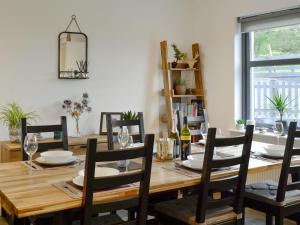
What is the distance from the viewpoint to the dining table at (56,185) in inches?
63.9

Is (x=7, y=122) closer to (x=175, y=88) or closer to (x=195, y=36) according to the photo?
(x=175, y=88)

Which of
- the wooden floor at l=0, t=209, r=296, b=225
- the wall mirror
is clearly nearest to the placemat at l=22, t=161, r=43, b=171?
the wooden floor at l=0, t=209, r=296, b=225

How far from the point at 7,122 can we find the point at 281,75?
304cm

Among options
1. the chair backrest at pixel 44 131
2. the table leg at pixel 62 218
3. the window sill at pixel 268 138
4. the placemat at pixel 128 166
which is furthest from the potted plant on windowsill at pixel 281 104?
the table leg at pixel 62 218

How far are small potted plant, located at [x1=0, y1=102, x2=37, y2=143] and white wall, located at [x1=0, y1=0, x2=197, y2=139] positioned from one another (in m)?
0.07

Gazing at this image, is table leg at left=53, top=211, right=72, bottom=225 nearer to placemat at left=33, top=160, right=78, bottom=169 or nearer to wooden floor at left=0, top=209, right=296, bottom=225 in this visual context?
placemat at left=33, top=160, right=78, bottom=169

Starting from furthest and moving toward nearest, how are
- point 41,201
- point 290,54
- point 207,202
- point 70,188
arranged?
point 290,54, point 207,202, point 70,188, point 41,201

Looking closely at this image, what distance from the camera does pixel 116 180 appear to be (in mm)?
1788

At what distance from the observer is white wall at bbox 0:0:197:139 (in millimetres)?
3908

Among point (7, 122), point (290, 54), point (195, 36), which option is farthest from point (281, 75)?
point (7, 122)

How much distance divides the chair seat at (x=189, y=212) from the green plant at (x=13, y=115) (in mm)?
1904

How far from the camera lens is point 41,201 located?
5.37 ft

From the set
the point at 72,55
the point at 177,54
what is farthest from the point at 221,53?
the point at 72,55

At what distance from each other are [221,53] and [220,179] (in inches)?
107
